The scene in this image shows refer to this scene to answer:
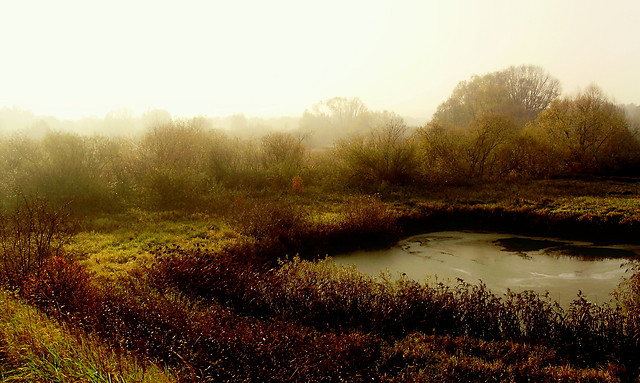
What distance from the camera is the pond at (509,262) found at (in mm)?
10852

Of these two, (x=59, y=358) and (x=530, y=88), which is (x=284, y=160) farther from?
(x=530, y=88)

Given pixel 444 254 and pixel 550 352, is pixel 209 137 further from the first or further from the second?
pixel 550 352

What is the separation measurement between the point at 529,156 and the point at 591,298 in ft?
59.0

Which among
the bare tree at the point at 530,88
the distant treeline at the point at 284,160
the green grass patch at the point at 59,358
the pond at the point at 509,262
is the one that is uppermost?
the bare tree at the point at 530,88

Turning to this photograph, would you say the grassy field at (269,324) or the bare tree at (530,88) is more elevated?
the bare tree at (530,88)

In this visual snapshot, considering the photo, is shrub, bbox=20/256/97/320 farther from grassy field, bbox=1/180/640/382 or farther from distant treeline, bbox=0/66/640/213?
distant treeline, bbox=0/66/640/213

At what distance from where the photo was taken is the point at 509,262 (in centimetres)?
1282

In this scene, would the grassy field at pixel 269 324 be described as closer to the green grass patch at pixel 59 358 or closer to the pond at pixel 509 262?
the green grass patch at pixel 59 358

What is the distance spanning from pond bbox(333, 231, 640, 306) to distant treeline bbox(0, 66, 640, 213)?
788 centimetres

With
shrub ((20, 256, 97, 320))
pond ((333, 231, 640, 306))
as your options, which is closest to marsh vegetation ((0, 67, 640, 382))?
shrub ((20, 256, 97, 320))

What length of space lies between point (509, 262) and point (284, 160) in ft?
47.7

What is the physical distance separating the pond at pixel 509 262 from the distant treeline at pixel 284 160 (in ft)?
25.9

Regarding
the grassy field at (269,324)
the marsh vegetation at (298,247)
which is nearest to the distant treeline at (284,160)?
the marsh vegetation at (298,247)

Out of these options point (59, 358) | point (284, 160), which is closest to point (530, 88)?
point (284, 160)
